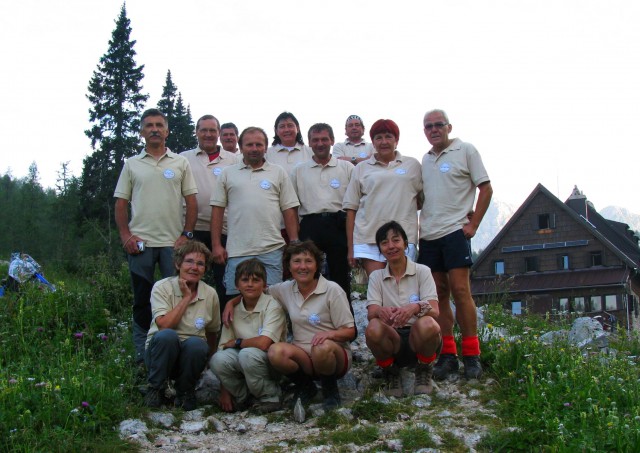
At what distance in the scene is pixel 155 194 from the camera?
6.45 meters

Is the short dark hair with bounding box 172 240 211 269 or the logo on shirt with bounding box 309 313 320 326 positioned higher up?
the short dark hair with bounding box 172 240 211 269

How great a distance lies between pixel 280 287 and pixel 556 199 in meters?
27.7

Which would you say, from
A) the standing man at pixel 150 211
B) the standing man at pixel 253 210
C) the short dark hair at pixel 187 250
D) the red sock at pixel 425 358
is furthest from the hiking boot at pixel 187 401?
the red sock at pixel 425 358

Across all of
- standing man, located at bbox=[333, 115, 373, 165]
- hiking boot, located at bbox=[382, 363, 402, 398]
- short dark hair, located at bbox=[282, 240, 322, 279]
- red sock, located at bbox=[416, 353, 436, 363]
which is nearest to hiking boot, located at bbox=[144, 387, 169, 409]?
short dark hair, located at bbox=[282, 240, 322, 279]

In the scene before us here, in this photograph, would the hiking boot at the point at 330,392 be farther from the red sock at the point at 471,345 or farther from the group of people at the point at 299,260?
the red sock at the point at 471,345

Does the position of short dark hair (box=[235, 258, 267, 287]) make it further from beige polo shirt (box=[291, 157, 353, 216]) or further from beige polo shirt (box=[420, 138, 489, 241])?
beige polo shirt (box=[420, 138, 489, 241])

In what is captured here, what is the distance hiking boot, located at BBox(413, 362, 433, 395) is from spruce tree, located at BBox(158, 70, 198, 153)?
32611 millimetres

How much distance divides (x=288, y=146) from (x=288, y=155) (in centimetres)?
11

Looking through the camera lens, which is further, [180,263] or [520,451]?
[180,263]

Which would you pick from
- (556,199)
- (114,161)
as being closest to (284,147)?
(556,199)

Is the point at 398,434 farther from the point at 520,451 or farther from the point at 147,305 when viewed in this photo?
the point at 147,305

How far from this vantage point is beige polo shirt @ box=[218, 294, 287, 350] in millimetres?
5668

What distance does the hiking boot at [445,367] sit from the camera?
6160mm

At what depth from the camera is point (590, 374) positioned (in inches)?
211
